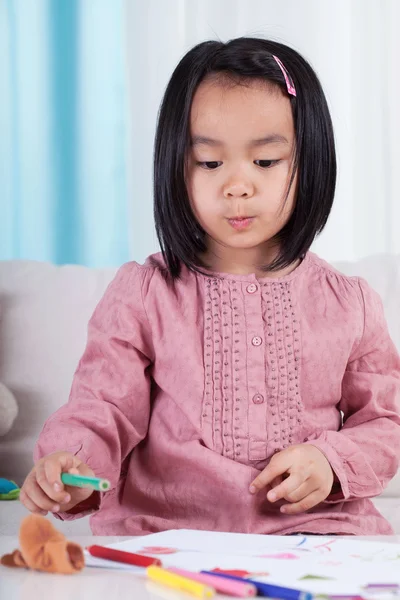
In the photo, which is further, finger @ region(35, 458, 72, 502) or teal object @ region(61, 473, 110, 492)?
finger @ region(35, 458, 72, 502)

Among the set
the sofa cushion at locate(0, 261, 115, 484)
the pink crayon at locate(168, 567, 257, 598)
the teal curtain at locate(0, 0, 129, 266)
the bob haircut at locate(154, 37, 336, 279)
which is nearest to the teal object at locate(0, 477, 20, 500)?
the sofa cushion at locate(0, 261, 115, 484)

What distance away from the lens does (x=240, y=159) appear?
0.89 m

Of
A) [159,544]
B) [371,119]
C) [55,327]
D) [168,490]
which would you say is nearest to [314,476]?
[168,490]

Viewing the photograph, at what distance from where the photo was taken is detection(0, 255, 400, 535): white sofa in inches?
54.9

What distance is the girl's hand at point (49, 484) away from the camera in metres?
0.72

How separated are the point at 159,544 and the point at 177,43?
1762mm

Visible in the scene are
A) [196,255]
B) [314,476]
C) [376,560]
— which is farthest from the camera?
[196,255]

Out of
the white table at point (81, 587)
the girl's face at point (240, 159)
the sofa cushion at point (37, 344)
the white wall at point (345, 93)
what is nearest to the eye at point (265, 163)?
the girl's face at point (240, 159)

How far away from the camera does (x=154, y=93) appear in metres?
2.20

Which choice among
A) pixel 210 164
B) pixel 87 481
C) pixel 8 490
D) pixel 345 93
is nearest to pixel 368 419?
pixel 210 164

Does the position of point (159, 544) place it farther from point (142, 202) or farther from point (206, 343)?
point (142, 202)

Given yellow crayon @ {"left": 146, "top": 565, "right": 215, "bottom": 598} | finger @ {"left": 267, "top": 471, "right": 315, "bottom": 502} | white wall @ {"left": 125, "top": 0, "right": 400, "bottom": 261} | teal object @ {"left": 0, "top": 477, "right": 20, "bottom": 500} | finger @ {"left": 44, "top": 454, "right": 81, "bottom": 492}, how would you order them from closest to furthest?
yellow crayon @ {"left": 146, "top": 565, "right": 215, "bottom": 598}
finger @ {"left": 44, "top": 454, "right": 81, "bottom": 492}
finger @ {"left": 267, "top": 471, "right": 315, "bottom": 502}
teal object @ {"left": 0, "top": 477, "right": 20, "bottom": 500}
white wall @ {"left": 125, "top": 0, "right": 400, "bottom": 261}

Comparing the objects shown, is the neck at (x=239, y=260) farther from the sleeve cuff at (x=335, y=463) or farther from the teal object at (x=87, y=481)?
the teal object at (x=87, y=481)

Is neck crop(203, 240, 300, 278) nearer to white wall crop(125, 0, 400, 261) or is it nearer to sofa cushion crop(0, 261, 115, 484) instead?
sofa cushion crop(0, 261, 115, 484)
